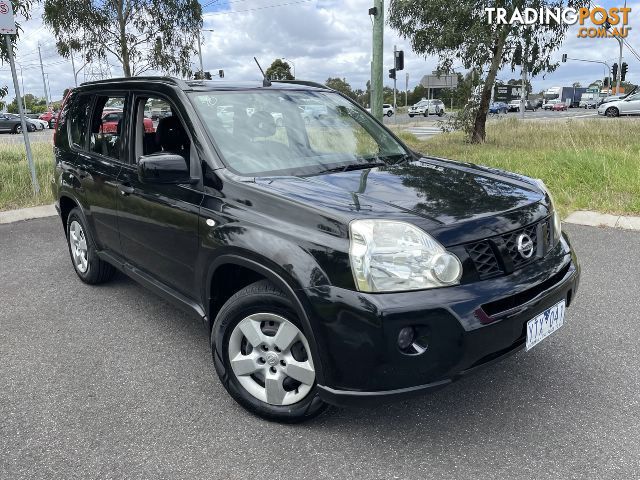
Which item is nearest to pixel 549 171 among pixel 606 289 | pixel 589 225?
pixel 589 225

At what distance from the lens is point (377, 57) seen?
10430mm

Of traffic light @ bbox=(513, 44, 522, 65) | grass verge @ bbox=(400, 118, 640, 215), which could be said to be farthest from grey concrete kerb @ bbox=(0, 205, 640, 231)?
traffic light @ bbox=(513, 44, 522, 65)

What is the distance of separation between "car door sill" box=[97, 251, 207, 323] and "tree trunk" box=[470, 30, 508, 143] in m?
12.0

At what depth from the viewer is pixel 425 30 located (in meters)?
14.0

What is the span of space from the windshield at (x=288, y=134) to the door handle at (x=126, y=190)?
0.74 meters

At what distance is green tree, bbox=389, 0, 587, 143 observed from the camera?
12539 millimetres

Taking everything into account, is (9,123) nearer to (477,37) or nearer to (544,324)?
(477,37)

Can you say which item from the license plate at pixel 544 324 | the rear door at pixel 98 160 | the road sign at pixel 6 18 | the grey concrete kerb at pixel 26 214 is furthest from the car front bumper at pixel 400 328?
the road sign at pixel 6 18

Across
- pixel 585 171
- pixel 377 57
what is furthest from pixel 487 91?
pixel 585 171

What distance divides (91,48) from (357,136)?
35.5ft

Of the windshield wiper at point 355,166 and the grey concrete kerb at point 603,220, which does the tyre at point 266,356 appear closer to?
the windshield wiper at point 355,166

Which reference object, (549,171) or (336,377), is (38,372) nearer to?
(336,377)

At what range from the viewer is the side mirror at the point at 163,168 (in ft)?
9.35

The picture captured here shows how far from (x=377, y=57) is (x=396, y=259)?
352 inches
